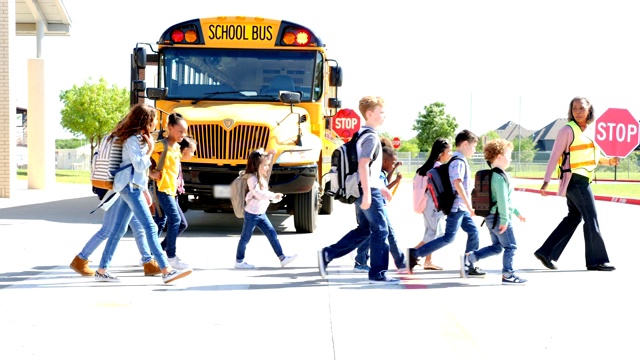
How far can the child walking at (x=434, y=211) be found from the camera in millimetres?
9602

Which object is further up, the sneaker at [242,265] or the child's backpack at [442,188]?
the child's backpack at [442,188]

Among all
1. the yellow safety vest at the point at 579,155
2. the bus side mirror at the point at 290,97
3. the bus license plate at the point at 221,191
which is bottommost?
the bus license plate at the point at 221,191

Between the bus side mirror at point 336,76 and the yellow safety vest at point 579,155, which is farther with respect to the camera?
the bus side mirror at point 336,76

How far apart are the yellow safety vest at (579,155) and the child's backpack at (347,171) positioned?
2419 millimetres

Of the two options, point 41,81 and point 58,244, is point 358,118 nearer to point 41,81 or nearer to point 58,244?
point 41,81

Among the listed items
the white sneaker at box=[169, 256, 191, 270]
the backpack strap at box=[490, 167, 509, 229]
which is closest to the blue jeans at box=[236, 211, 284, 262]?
the white sneaker at box=[169, 256, 191, 270]

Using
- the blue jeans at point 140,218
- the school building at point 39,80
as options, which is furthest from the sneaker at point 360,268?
the school building at point 39,80

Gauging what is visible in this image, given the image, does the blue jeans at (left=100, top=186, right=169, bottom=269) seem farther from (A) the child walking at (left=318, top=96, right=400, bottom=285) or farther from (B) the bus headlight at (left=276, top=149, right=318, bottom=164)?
(B) the bus headlight at (left=276, top=149, right=318, bottom=164)

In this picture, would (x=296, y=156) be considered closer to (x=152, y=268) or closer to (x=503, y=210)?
(x=152, y=268)

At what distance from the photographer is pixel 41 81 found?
27.8 m

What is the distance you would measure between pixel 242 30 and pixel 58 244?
465 cm

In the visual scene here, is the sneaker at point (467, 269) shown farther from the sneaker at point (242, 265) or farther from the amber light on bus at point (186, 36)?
the amber light on bus at point (186, 36)

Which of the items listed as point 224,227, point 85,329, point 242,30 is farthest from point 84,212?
point 85,329

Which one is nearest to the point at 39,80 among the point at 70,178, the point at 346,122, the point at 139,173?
the point at 346,122
